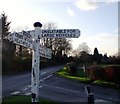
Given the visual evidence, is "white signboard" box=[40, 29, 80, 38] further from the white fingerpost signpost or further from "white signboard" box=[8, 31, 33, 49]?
"white signboard" box=[8, 31, 33, 49]

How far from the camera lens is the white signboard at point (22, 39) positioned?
7848 millimetres

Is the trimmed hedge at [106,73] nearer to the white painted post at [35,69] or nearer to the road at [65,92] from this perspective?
the road at [65,92]

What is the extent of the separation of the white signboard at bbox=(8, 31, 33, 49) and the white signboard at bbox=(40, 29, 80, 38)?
1.32 feet

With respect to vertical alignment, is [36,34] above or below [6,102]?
above

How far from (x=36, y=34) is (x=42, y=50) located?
2.22ft

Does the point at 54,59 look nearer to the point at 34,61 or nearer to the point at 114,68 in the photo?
the point at 114,68

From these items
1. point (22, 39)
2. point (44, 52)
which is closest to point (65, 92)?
point (44, 52)

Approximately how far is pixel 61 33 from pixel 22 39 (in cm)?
104

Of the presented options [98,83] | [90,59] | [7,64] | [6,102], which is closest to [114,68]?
[98,83]

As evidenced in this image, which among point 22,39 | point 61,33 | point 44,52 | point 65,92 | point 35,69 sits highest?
point 61,33

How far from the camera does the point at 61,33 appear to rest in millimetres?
8180

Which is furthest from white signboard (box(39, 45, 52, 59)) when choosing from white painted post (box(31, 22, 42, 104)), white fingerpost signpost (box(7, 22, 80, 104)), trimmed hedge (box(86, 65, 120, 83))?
trimmed hedge (box(86, 65, 120, 83))

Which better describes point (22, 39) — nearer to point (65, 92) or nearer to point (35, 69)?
point (35, 69)

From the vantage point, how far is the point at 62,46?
95.0 meters
